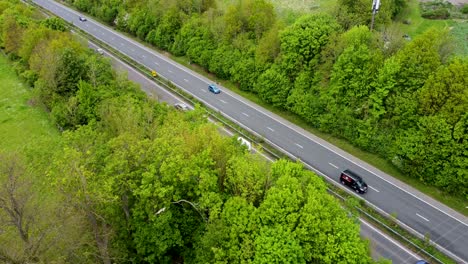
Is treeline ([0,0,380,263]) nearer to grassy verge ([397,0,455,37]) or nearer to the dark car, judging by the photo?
the dark car

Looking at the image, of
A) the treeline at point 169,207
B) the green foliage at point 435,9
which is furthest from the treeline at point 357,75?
the green foliage at point 435,9

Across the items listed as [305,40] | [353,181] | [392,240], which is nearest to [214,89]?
[305,40]

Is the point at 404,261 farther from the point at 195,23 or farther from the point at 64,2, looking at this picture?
the point at 64,2

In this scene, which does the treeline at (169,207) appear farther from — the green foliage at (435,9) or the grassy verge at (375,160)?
the green foliage at (435,9)

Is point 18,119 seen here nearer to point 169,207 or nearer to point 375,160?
point 169,207

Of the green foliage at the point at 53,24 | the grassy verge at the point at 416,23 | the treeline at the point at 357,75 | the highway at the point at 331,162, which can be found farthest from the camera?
the grassy verge at the point at 416,23

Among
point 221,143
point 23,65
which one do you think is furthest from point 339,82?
point 23,65

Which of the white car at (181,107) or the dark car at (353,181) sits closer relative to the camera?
the dark car at (353,181)
